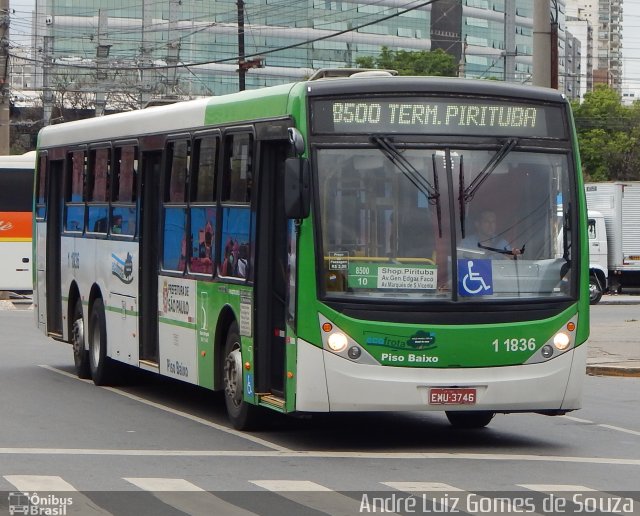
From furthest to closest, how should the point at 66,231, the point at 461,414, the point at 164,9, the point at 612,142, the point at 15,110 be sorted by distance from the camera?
1. the point at 164,9
2. the point at 15,110
3. the point at 612,142
4. the point at 66,231
5. the point at 461,414

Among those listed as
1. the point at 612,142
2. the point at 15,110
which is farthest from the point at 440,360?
the point at 15,110

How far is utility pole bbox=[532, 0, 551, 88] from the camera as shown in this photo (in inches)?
868

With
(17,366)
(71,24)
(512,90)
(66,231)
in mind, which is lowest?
(17,366)

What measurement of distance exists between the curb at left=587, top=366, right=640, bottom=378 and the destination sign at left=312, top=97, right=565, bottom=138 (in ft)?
27.3

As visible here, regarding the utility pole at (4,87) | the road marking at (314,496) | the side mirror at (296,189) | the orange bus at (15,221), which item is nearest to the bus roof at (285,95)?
the side mirror at (296,189)

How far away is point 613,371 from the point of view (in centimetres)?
2042

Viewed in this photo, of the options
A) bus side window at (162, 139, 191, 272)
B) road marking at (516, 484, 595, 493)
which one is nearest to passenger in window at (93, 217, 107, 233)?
bus side window at (162, 139, 191, 272)

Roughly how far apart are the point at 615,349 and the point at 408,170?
12.0 metres

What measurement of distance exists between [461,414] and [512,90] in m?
3.21

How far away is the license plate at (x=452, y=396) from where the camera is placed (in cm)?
1197

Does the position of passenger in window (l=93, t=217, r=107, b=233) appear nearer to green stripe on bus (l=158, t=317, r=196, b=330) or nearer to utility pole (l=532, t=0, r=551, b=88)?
green stripe on bus (l=158, t=317, r=196, b=330)

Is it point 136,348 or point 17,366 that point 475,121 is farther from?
point 17,366

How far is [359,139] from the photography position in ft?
39.8

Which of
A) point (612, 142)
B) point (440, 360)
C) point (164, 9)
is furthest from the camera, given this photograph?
point (164, 9)
